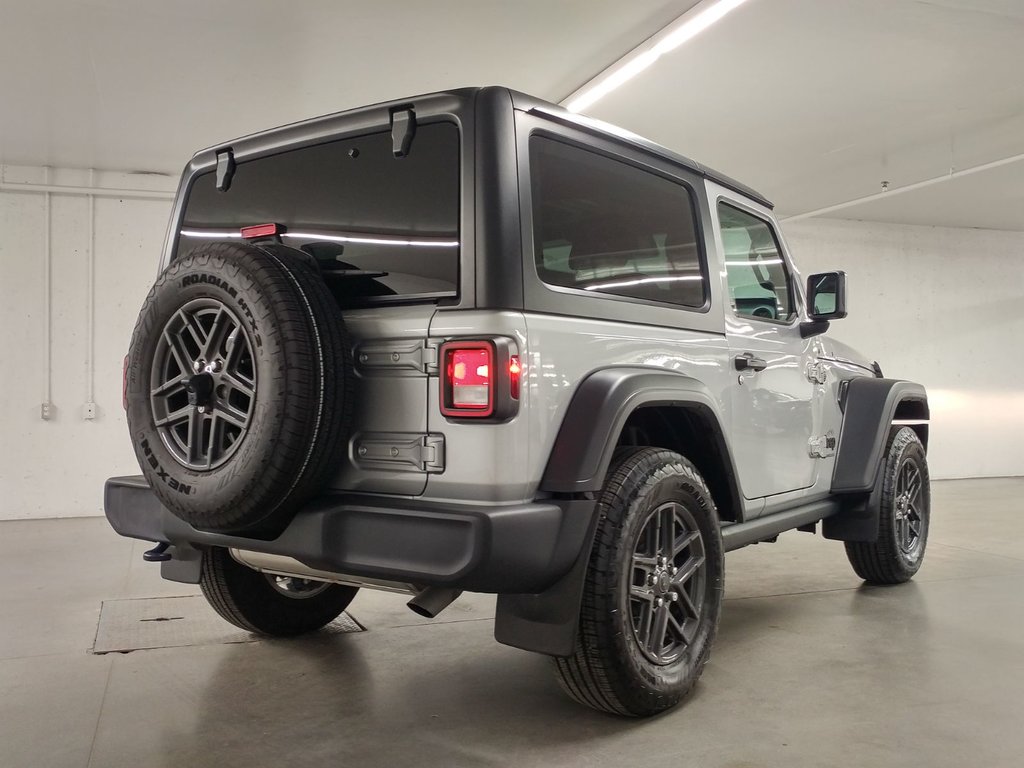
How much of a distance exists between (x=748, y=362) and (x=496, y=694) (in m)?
1.45

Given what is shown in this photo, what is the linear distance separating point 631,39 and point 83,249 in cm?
547

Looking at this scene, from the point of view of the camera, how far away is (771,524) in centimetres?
334

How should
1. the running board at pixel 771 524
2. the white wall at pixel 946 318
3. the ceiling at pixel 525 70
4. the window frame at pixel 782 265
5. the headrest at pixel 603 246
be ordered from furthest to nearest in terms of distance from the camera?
the white wall at pixel 946 318 < the ceiling at pixel 525 70 < the window frame at pixel 782 265 < the running board at pixel 771 524 < the headrest at pixel 603 246

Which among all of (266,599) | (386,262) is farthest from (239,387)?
(266,599)

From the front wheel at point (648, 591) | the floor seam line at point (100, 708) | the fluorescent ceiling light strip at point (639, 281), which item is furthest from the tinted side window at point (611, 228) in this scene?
the floor seam line at point (100, 708)

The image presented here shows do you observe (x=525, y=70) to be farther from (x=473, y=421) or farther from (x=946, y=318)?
(x=946, y=318)

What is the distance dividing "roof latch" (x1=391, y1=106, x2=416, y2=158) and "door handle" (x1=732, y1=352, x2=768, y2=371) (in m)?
1.42

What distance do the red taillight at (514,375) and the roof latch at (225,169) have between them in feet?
4.32

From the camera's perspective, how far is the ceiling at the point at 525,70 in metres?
5.12

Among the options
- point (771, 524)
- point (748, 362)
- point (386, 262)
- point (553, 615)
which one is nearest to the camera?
point (553, 615)

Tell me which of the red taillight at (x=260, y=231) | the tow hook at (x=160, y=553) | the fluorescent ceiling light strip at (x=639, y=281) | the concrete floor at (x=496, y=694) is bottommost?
the concrete floor at (x=496, y=694)

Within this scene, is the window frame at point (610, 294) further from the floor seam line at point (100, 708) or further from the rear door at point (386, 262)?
the floor seam line at point (100, 708)

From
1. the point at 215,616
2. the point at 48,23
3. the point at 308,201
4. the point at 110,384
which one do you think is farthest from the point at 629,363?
the point at 110,384

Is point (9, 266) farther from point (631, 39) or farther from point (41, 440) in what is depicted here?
point (631, 39)
